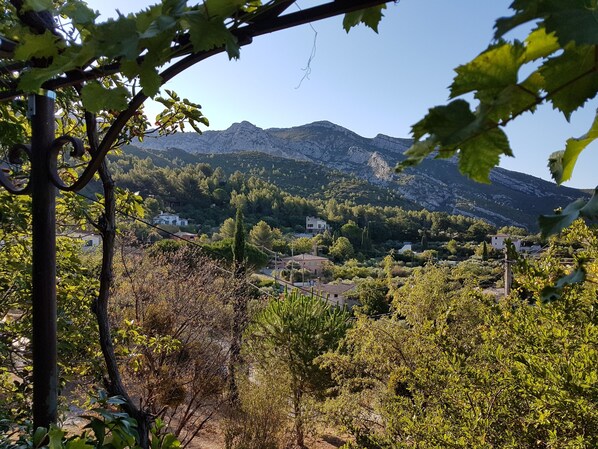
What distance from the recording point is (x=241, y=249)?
1313 cm

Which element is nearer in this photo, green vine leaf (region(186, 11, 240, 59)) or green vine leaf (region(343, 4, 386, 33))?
green vine leaf (region(186, 11, 240, 59))

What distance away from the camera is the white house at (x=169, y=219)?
3091cm

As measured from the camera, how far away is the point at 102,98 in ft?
1.55

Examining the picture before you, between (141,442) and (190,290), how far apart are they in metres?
7.09

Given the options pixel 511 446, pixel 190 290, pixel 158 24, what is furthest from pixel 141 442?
pixel 190 290

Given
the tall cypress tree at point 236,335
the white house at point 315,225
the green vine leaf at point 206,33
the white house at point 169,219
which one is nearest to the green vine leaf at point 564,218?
the green vine leaf at point 206,33

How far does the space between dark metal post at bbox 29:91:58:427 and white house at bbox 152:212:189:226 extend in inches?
1192

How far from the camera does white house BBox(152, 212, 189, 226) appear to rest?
30906 mm

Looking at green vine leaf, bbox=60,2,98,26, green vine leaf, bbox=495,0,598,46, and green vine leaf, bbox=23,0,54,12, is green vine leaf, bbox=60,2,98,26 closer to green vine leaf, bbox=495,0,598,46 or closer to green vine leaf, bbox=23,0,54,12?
green vine leaf, bbox=23,0,54,12

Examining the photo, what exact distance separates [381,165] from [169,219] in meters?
42.5

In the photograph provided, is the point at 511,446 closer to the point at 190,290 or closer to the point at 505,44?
the point at 505,44

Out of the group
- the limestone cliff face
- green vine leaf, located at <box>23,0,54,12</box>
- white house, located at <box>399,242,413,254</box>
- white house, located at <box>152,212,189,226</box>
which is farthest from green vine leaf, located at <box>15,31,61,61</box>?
the limestone cliff face

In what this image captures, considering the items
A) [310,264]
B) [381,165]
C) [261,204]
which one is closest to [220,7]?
[310,264]

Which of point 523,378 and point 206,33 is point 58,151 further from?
point 523,378
